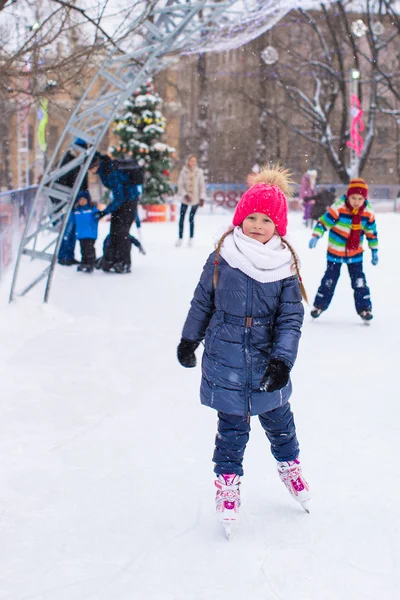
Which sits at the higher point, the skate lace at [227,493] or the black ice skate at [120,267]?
the black ice skate at [120,267]

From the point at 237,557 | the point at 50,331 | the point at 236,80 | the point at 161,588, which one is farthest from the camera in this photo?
the point at 236,80

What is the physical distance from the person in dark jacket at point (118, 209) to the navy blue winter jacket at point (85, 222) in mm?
166

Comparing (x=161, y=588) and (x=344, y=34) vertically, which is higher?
(x=344, y=34)

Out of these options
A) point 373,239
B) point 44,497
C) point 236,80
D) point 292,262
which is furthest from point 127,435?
point 236,80

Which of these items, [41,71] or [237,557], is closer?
[237,557]

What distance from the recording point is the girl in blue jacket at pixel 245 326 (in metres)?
2.94

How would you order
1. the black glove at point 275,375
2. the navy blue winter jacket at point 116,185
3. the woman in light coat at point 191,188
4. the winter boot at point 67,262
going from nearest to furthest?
the black glove at point 275,375, the navy blue winter jacket at point 116,185, the winter boot at point 67,262, the woman in light coat at point 191,188

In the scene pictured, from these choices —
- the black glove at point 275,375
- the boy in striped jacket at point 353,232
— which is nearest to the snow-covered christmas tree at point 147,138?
the boy in striped jacket at point 353,232

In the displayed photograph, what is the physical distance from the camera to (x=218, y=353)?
2990 mm

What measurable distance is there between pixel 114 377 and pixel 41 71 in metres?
3.85

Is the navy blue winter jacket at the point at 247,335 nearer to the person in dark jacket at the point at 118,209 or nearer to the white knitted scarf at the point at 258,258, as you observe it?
the white knitted scarf at the point at 258,258

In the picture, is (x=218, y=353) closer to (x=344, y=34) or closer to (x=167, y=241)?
(x=167, y=241)

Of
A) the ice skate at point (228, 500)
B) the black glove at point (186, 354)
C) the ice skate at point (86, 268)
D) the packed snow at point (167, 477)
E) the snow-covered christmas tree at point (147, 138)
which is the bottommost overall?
the packed snow at point (167, 477)

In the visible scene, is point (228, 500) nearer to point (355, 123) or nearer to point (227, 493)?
point (227, 493)
